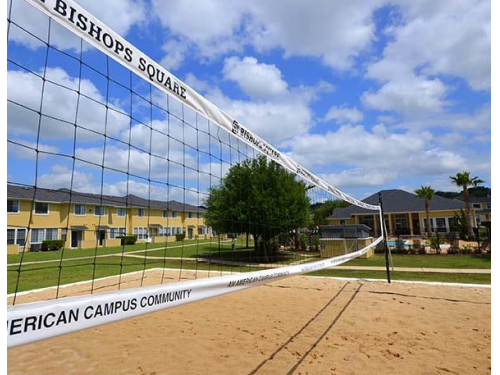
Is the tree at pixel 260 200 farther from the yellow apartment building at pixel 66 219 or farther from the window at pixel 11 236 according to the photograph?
the window at pixel 11 236

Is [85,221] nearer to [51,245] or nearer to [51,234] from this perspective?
[51,234]

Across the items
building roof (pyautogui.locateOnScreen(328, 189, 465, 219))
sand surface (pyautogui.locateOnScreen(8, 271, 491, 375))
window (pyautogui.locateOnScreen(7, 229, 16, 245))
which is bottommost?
sand surface (pyautogui.locateOnScreen(8, 271, 491, 375))

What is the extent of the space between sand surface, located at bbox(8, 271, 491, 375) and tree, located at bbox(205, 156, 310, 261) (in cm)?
682

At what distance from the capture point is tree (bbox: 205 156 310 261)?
1324cm

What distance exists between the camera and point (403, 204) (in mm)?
30750

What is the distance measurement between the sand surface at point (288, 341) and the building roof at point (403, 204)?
79.4ft

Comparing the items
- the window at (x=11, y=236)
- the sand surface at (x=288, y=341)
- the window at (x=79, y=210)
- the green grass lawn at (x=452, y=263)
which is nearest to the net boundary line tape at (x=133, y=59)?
the sand surface at (x=288, y=341)

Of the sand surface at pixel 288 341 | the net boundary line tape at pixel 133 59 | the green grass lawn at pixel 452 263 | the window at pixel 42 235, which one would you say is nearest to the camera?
the net boundary line tape at pixel 133 59

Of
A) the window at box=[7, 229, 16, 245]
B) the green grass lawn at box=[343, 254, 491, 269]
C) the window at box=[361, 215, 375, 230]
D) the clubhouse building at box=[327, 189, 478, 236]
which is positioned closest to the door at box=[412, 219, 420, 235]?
the clubhouse building at box=[327, 189, 478, 236]

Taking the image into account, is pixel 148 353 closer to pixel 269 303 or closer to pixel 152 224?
pixel 269 303

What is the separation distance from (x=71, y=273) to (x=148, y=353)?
9031 millimetres

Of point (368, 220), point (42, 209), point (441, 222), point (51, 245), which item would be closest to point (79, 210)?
point (42, 209)

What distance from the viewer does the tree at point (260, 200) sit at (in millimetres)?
13242

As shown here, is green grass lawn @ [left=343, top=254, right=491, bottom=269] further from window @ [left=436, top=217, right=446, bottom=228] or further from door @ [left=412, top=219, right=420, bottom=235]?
window @ [left=436, top=217, right=446, bottom=228]
